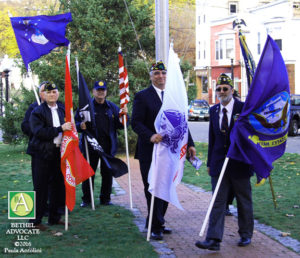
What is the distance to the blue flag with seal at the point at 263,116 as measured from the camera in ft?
19.8

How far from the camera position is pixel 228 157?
593 cm

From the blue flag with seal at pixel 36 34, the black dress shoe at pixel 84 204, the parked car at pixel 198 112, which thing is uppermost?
the blue flag with seal at pixel 36 34

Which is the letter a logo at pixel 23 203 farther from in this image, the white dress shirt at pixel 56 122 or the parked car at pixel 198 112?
the parked car at pixel 198 112

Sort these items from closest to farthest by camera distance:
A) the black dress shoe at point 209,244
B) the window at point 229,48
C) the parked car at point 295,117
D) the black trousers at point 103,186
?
the black dress shoe at point 209,244 → the black trousers at point 103,186 → the parked car at point 295,117 → the window at point 229,48

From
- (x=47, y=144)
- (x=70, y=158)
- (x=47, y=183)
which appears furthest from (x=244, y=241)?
(x=47, y=144)

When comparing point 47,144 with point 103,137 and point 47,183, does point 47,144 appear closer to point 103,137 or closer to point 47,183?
point 47,183

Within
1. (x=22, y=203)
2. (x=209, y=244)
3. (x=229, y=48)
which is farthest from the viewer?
(x=229, y=48)

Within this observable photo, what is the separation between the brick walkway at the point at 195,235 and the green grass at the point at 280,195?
0.52m

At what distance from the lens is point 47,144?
6.84 metres

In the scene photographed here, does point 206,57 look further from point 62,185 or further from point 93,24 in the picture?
point 62,185

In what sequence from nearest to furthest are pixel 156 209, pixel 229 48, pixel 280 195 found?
pixel 156 209
pixel 280 195
pixel 229 48

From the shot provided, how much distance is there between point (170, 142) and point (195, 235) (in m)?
1.30

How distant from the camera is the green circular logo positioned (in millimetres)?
6945

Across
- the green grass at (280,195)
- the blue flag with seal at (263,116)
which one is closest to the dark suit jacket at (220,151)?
the blue flag with seal at (263,116)
